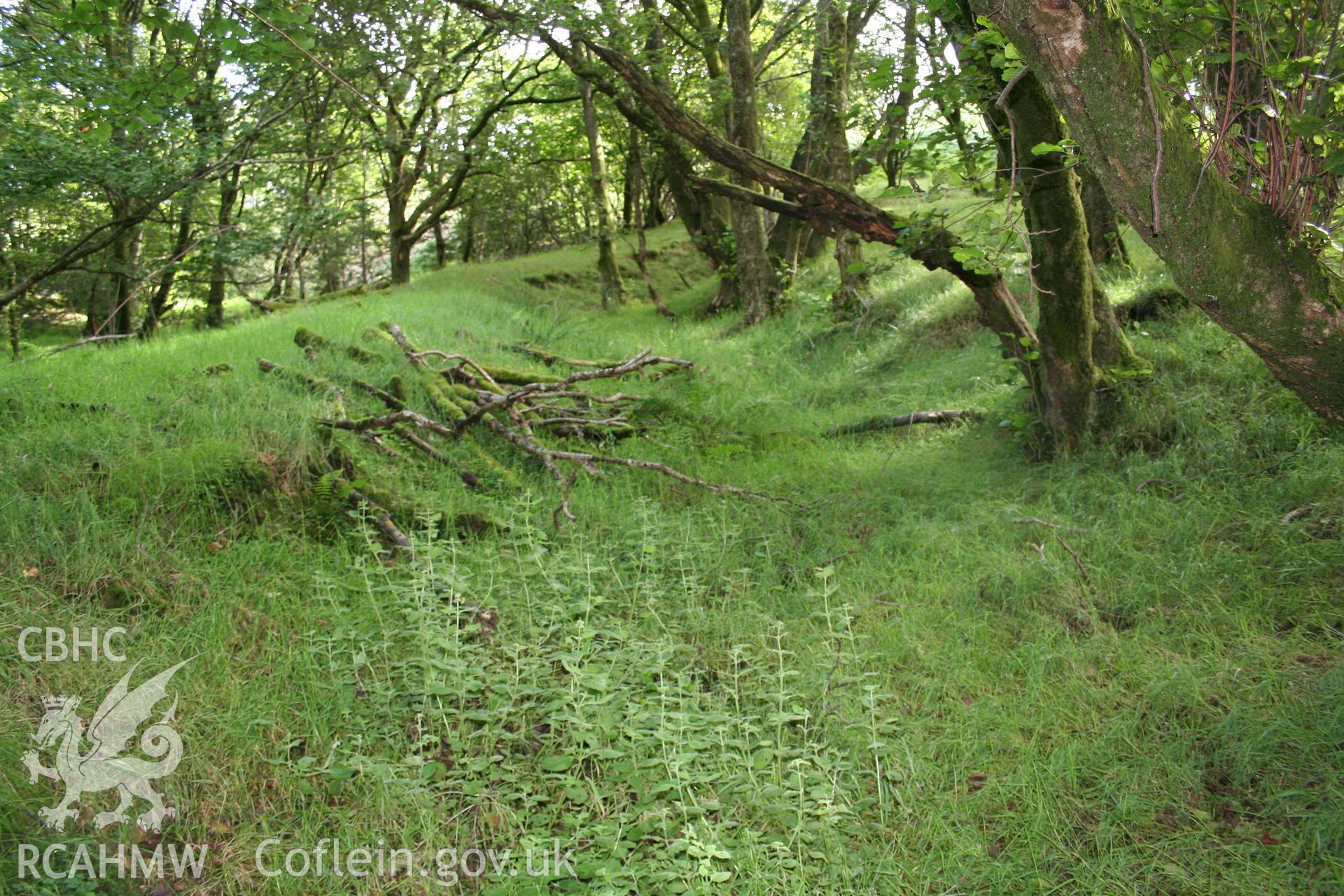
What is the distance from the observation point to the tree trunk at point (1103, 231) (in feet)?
26.7

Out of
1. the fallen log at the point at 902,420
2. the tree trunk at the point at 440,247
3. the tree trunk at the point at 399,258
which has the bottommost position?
the fallen log at the point at 902,420

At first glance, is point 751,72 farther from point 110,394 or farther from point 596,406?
point 110,394

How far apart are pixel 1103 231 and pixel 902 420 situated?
320 cm

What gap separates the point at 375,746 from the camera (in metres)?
3.30

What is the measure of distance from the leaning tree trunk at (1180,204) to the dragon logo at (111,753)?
3832 millimetres

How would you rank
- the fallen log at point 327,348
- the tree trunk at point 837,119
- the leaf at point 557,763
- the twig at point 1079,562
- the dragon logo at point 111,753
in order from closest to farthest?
1. the dragon logo at point 111,753
2. the leaf at point 557,763
3. the twig at point 1079,562
4. the fallen log at point 327,348
5. the tree trunk at point 837,119

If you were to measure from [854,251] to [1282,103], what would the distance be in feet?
28.4

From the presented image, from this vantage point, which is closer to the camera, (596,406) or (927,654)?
(927,654)

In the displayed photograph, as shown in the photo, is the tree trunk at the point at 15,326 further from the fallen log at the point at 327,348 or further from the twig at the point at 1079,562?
the twig at the point at 1079,562

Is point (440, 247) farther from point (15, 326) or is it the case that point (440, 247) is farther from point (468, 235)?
point (15, 326)

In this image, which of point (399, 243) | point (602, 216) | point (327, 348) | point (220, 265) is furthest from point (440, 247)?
point (327, 348)

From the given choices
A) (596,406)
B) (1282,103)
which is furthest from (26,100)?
(1282,103)

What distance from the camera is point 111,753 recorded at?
3020 millimetres

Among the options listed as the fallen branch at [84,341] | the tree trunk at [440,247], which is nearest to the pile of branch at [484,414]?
the fallen branch at [84,341]
